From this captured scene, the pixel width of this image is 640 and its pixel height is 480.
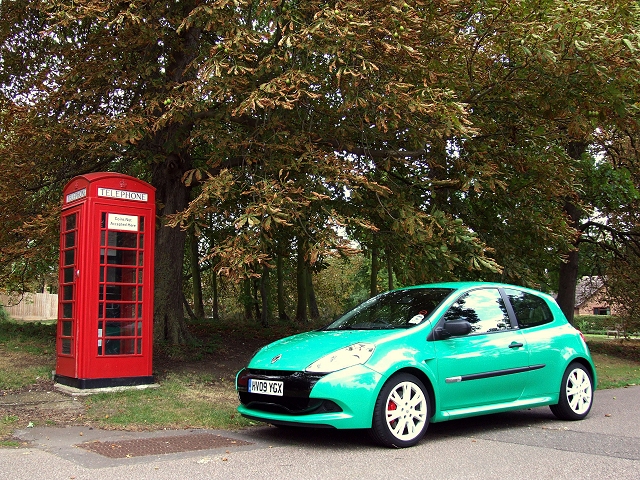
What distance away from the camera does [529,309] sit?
7.53m

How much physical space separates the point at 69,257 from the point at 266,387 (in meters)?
4.36

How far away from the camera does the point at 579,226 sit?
20.0 meters

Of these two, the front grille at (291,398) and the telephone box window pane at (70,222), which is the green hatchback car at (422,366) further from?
the telephone box window pane at (70,222)

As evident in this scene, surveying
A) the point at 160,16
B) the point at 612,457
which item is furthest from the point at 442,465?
the point at 160,16

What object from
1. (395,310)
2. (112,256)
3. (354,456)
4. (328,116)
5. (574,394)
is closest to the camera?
(354,456)

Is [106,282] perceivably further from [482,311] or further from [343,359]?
[482,311]

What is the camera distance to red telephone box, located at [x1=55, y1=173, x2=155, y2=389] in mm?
8555

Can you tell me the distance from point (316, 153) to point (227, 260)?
2.26 m

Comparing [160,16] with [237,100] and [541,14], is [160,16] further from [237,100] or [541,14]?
[541,14]

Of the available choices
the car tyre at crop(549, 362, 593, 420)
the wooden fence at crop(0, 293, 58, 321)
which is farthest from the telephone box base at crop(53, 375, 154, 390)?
the wooden fence at crop(0, 293, 58, 321)

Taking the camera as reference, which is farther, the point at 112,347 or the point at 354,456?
the point at 112,347

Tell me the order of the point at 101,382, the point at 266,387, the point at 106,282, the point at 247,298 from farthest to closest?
the point at 247,298, the point at 106,282, the point at 101,382, the point at 266,387

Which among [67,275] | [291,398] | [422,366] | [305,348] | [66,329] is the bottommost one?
[291,398]

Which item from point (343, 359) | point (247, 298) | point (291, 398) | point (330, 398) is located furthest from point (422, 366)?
point (247, 298)
